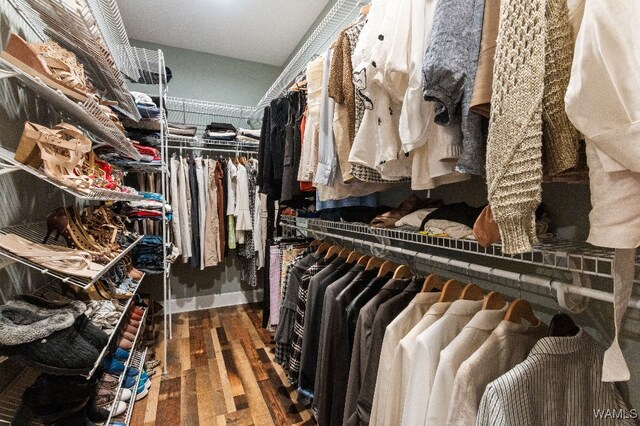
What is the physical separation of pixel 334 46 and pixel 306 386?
1.50 metres

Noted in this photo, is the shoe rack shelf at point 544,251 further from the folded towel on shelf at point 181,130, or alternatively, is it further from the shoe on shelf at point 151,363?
the folded towel on shelf at point 181,130

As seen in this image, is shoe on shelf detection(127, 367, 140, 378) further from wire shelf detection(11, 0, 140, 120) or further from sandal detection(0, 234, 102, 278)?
wire shelf detection(11, 0, 140, 120)

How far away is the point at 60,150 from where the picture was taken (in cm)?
104

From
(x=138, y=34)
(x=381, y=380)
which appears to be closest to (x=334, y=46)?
(x=381, y=380)

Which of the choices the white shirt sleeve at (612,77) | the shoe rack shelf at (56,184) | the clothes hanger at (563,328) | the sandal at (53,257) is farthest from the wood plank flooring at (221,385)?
the white shirt sleeve at (612,77)

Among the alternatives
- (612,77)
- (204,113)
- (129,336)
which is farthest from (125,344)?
(204,113)

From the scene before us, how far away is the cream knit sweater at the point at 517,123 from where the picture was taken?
0.52 metres

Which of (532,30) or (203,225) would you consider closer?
(532,30)

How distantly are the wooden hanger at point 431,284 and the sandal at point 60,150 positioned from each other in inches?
47.0

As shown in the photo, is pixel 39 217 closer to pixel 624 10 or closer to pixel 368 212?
pixel 368 212

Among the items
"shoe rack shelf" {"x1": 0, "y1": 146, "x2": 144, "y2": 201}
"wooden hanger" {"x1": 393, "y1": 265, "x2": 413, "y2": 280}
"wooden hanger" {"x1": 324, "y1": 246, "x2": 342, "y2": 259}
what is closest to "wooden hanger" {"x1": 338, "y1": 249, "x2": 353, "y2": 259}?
"wooden hanger" {"x1": 324, "y1": 246, "x2": 342, "y2": 259}

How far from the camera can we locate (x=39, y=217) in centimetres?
140

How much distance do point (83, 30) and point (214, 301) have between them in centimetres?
267

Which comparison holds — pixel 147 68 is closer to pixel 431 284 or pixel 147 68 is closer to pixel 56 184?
pixel 56 184
